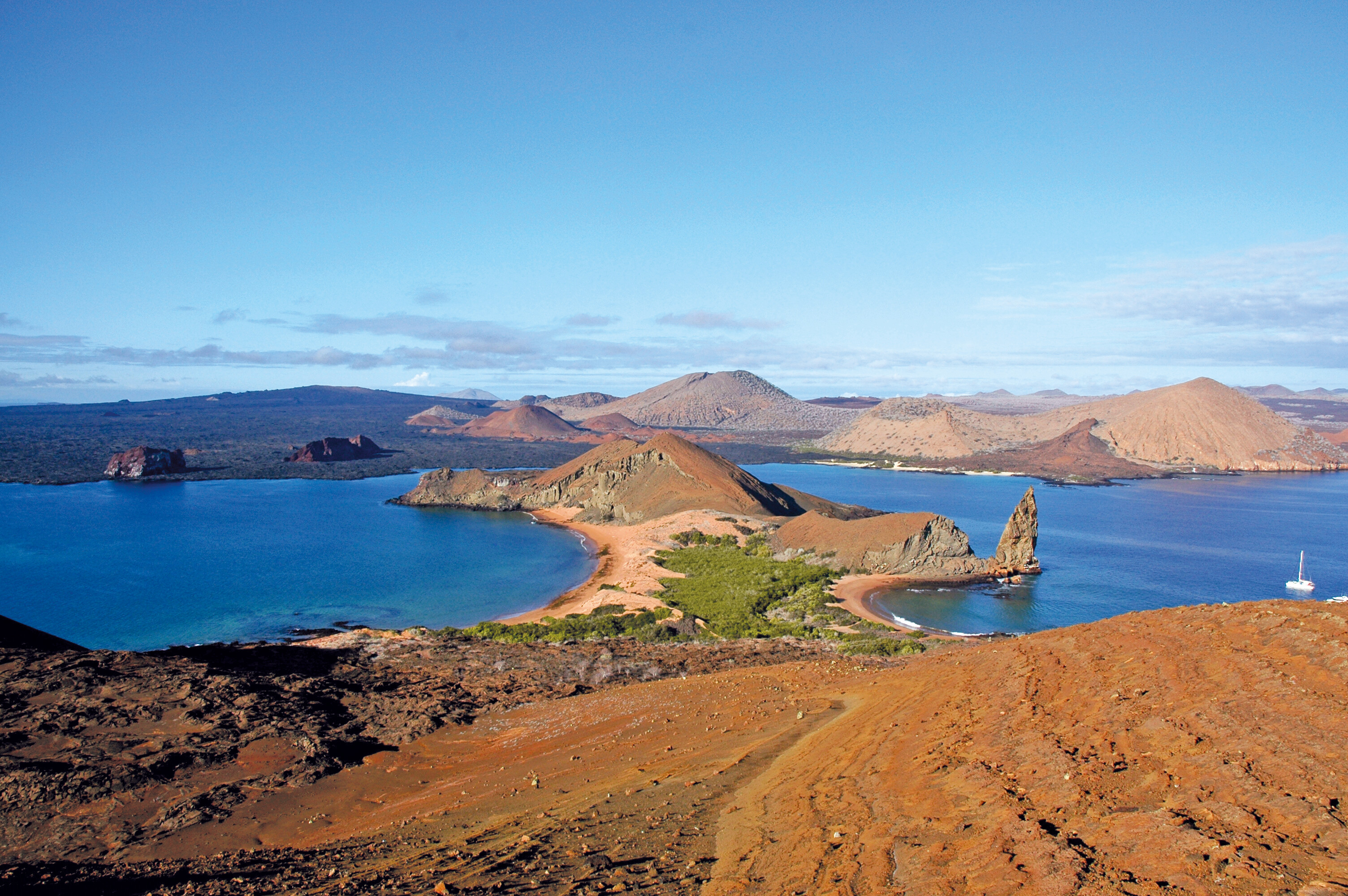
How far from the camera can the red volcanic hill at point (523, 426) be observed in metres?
165

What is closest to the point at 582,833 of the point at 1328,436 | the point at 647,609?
the point at 647,609

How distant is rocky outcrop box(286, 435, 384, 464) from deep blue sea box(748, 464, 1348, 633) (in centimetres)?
6841

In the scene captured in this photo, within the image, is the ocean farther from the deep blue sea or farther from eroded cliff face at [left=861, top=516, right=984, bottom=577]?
eroded cliff face at [left=861, top=516, right=984, bottom=577]

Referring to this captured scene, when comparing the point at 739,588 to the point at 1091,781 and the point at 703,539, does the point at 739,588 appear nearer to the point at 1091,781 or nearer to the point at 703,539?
the point at 703,539

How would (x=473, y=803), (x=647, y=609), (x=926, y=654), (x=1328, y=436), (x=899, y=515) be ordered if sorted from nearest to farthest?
(x=473, y=803) < (x=926, y=654) < (x=647, y=609) < (x=899, y=515) < (x=1328, y=436)

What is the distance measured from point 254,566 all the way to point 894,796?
4360cm

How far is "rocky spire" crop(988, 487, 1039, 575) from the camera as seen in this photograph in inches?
1597

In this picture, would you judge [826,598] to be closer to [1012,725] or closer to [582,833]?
[1012,725]

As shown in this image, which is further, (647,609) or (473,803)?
(647,609)

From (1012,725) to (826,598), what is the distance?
77.0ft

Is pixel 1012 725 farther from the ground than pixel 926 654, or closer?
farther from the ground

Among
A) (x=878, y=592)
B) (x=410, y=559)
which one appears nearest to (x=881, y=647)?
(x=878, y=592)

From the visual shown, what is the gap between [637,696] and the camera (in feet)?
50.4

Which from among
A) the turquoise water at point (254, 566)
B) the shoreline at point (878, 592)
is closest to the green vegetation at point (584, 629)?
the turquoise water at point (254, 566)
